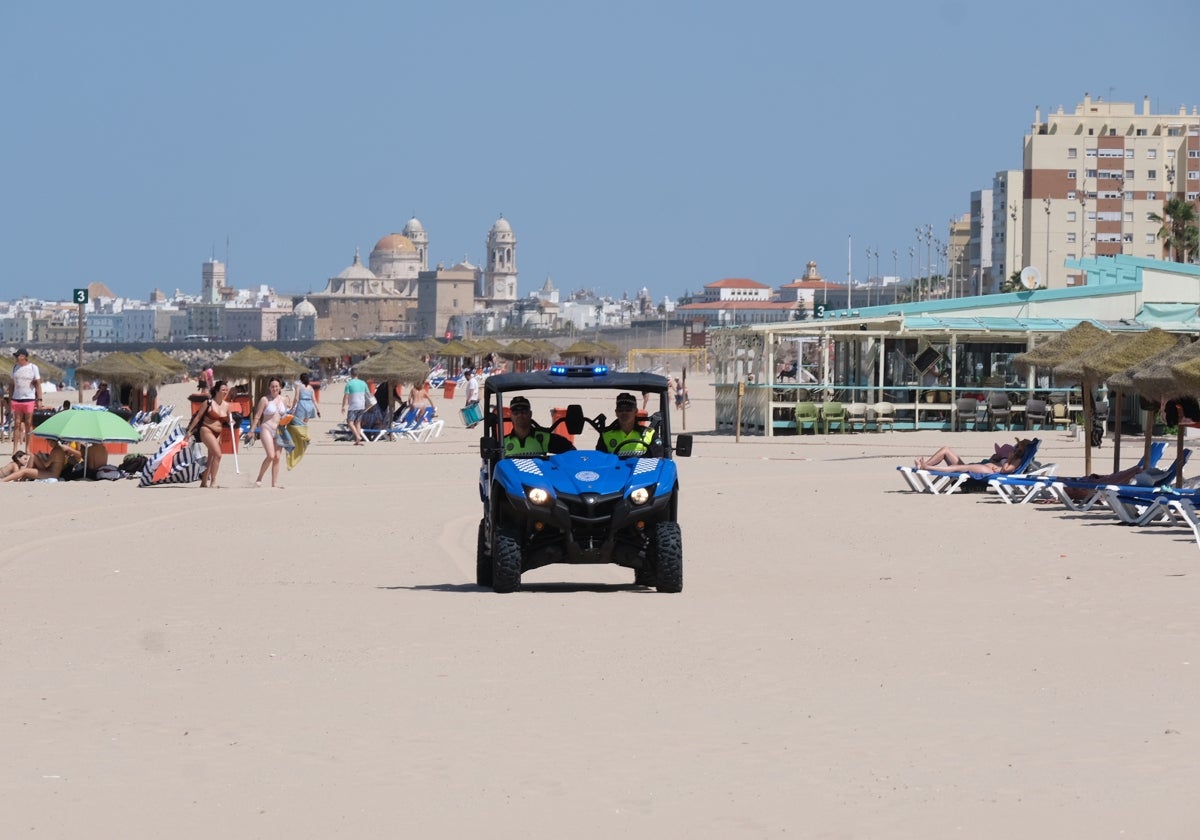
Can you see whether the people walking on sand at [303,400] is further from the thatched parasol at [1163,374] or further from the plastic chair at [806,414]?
the thatched parasol at [1163,374]

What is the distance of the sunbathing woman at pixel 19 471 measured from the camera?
21.8 meters

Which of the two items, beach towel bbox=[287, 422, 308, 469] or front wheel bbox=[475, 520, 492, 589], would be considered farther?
beach towel bbox=[287, 422, 308, 469]

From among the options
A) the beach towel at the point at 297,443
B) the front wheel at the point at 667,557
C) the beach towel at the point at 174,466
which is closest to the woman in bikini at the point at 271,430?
the beach towel at the point at 297,443

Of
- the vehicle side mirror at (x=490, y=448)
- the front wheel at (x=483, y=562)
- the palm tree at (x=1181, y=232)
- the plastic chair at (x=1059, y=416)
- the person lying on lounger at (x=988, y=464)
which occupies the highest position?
the palm tree at (x=1181, y=232)

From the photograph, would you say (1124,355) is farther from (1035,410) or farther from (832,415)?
(1035,410)

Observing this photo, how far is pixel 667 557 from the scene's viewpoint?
11008 millimetres

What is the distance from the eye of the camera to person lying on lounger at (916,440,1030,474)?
1992 cm

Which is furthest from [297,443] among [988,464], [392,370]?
[392,370]

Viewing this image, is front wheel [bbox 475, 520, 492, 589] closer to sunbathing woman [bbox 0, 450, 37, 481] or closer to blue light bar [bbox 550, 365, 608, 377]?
blue light bar [bbox 550, 365, 608, 377]

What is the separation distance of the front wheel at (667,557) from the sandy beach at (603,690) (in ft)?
0.58

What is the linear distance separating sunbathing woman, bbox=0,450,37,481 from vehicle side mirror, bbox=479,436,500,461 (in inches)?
465

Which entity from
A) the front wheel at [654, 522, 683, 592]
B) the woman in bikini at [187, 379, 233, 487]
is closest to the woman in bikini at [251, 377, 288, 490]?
the woman in bikini at [187, 379, 233, 487]

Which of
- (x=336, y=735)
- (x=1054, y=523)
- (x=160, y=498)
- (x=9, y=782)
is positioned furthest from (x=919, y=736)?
(x=160, y=498)

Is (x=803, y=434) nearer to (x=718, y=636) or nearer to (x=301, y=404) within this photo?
(x=301, y=404)
